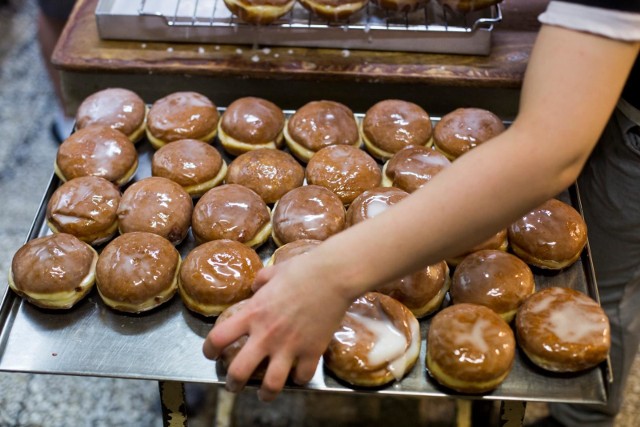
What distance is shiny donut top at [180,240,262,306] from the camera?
197 centimetres

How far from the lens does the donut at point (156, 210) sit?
216cm

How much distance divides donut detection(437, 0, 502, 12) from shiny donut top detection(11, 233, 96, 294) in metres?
1.74

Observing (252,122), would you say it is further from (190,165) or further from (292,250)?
(292,250)

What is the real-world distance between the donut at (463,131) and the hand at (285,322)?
1091 millimetres

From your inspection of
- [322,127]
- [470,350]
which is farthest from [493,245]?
[322,127]

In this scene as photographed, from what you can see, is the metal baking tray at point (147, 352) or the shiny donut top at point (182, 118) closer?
the metal baking tray at point (147, 352)

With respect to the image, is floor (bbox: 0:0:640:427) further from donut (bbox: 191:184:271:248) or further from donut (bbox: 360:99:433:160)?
donut (bbox: 360:99:433:160)

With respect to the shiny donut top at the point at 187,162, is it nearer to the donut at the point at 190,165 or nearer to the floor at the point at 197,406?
the donut at the point at 190,165

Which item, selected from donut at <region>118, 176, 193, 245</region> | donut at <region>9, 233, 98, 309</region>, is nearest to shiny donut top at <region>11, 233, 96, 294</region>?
donut at <region>9, 233, 98, 309</region>

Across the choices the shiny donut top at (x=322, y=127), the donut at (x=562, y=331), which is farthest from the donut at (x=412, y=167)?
the donut at (x=562, y=331)

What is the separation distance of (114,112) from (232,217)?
735mm

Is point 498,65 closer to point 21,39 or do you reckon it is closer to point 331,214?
point 331,214

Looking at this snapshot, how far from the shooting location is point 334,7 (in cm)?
274

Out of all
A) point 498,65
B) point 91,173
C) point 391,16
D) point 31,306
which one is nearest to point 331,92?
point 391,16
